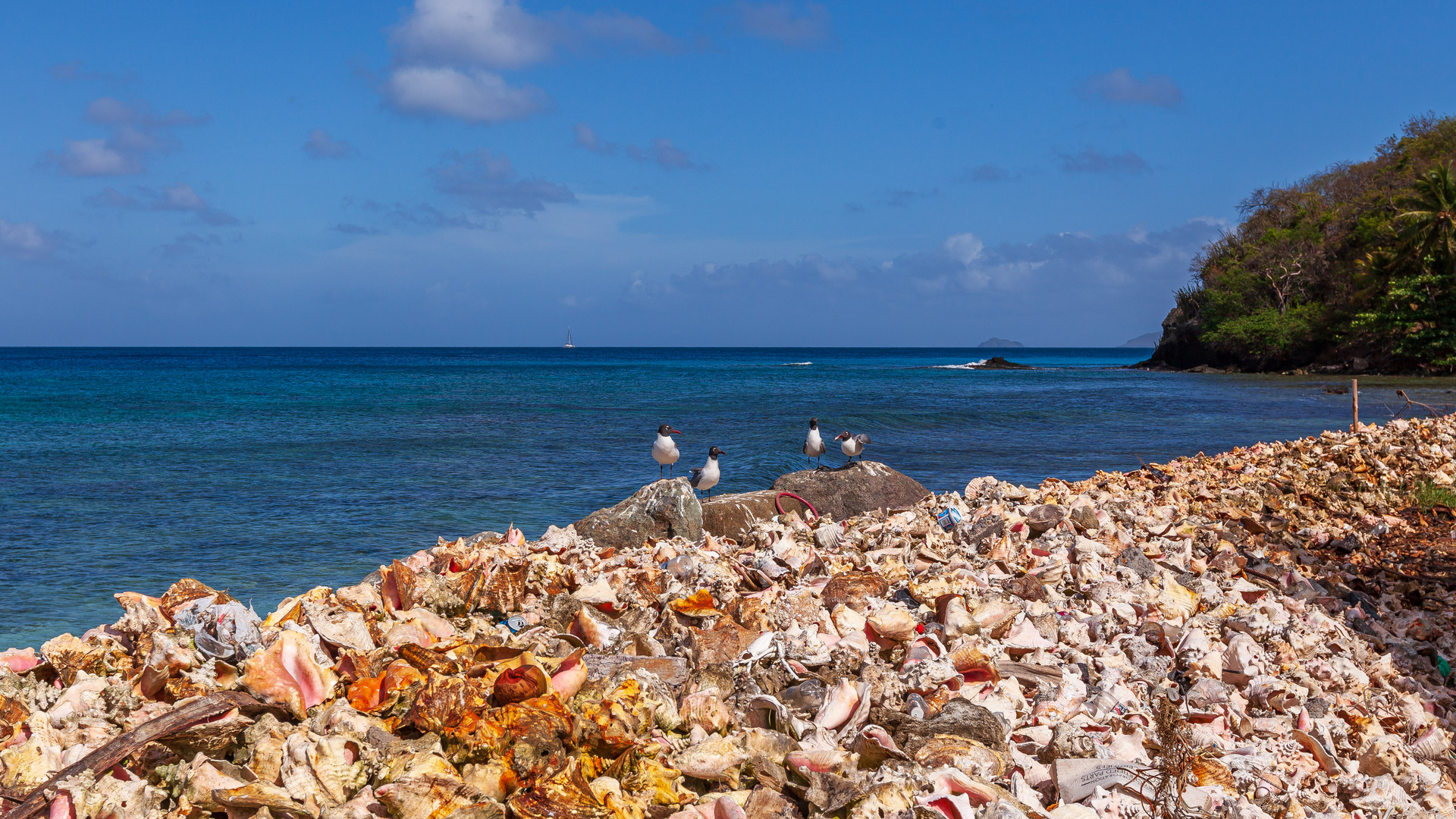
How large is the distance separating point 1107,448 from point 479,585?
1780 centimetres

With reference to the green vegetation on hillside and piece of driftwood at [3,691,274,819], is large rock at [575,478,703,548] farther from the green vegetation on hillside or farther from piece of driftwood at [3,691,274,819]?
the green vegetation on hillside

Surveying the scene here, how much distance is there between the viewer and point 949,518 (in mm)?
6984

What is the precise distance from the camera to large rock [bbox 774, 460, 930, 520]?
31.0 feet

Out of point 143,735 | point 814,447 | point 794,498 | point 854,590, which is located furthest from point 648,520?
point 143,735

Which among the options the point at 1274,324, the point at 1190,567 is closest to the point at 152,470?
the point at 1190,567

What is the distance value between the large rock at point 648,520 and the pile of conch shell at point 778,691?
7.50ft

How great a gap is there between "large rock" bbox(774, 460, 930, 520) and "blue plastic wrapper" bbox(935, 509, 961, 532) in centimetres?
214

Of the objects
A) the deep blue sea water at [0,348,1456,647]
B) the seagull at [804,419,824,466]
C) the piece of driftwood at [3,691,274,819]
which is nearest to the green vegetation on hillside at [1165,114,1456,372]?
the deep blue sea water at [0,348,1456,647]

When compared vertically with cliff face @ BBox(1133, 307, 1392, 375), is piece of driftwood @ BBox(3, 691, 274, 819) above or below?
below

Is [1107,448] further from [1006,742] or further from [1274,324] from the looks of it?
[1274,324]

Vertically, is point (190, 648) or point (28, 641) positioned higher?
point (190, 648)

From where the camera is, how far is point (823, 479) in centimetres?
978

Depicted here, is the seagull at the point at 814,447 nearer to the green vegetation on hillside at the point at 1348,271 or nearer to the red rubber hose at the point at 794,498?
the red rubber hose at the point at 794,498

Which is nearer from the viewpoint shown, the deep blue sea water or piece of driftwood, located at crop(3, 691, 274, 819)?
piece of driftwood, located at crop(3, 691, 274, 819)
